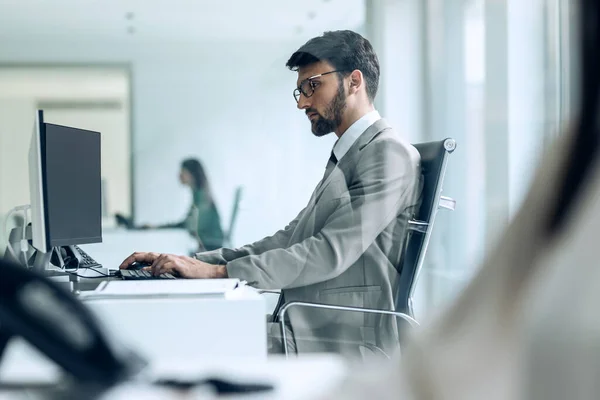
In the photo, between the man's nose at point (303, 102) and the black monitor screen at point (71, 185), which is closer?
the black monitor screen at point (71, 185)

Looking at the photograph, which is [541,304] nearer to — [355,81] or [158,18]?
[355,81]

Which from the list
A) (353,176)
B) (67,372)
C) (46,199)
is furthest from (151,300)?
(67,372)

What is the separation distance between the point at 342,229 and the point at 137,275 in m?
0.65

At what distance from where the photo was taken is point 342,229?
242cm

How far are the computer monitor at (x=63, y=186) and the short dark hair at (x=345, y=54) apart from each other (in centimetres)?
78

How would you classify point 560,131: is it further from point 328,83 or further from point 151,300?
point 328,83

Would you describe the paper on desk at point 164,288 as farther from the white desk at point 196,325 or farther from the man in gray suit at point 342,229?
the man in gray suit at point 342,229

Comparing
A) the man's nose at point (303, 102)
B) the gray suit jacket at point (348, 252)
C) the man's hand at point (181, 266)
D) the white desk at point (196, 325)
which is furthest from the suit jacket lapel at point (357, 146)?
the white desk at point (196, 325)

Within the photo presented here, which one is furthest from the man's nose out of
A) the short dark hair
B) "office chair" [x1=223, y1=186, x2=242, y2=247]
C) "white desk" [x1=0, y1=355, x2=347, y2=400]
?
"white desk" [x1=0, y1=355, x2=347, y2=400]

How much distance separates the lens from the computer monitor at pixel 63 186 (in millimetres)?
1879

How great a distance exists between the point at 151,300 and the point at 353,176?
85cm

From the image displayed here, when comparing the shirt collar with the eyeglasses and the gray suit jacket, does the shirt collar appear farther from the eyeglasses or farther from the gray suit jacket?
the eyeglasses

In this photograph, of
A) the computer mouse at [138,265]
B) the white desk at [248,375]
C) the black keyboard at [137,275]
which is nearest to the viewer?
the white desk at [248,375]

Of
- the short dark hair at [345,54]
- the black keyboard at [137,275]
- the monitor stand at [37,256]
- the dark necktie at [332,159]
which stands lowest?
the black keyboard at [137,275]
